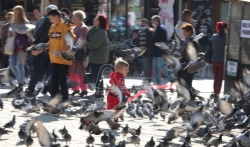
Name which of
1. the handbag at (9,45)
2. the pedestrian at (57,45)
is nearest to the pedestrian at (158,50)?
the handbag at (9,45)

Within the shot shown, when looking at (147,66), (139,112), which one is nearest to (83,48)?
(139,112)

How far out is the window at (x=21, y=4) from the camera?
1977 cm

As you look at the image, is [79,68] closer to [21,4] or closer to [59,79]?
[59,79]

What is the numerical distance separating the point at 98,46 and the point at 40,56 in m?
1.26

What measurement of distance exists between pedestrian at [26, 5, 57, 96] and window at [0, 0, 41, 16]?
600cm

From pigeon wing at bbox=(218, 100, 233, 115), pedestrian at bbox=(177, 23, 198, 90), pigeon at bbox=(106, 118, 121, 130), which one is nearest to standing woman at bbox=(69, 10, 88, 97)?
pedestrian at bbox=(177, 23, 198, 90)

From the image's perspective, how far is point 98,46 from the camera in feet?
43.3

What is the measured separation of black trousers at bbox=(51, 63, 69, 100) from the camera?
12.2 meters

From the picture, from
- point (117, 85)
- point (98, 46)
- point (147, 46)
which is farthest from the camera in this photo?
point (147, 46)

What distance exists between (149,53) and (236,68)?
289 cm

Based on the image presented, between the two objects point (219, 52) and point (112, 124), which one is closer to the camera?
point (112, 124)

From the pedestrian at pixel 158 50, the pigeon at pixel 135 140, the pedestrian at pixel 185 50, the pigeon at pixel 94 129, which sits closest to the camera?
the pigeon at pixel 135 140

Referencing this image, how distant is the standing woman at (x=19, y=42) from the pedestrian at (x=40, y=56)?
574 mm

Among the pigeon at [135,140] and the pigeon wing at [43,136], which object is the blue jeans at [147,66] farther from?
the pigeon wing at [43,136]
